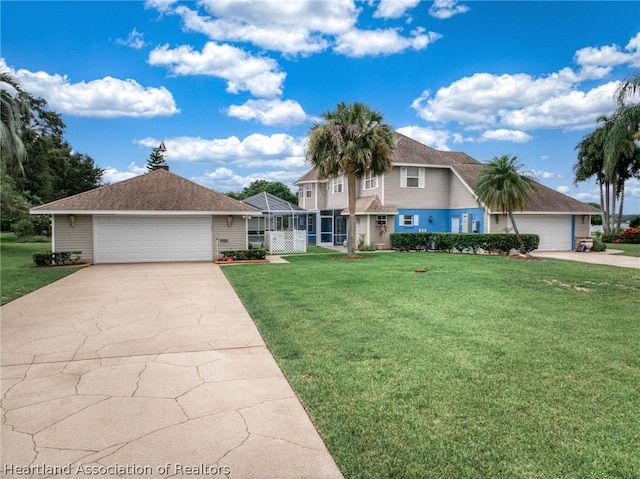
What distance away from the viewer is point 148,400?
4047 millimetres

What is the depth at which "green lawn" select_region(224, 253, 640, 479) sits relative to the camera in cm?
299

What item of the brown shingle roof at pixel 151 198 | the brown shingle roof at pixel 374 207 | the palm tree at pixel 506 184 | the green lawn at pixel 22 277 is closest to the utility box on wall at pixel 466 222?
the brown shingle roof at pixel 374 207

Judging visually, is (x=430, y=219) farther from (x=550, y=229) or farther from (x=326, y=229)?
(x=326, y=229)

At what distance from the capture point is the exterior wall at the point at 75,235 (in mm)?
17562

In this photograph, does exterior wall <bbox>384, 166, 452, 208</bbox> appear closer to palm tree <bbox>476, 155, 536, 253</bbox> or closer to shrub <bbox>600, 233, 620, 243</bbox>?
palm tree <bbox>476, 155, 536, 253</bbox>

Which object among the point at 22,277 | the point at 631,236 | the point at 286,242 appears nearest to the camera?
the point at 22,277

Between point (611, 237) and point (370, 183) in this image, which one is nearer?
point (370, 183)

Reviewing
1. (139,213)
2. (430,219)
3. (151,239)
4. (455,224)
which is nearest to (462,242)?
(455,224)

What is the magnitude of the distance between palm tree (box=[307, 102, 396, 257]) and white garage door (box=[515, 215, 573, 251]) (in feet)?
33.8

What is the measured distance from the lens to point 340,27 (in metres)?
16.4

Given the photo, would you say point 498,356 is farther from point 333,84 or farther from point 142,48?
point 333,84

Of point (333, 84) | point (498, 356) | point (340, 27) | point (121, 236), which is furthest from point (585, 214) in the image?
point (121, 236)

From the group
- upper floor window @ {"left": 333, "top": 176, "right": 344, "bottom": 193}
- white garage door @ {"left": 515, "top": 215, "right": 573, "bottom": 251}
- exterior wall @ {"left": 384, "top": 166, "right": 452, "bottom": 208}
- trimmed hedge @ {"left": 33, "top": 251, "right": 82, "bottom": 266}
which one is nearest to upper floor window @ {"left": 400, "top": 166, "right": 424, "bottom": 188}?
exterior wall @ {"left": 384, "top": 166, "right": 452, "bottom": 208}

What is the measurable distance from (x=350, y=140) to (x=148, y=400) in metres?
15.2
